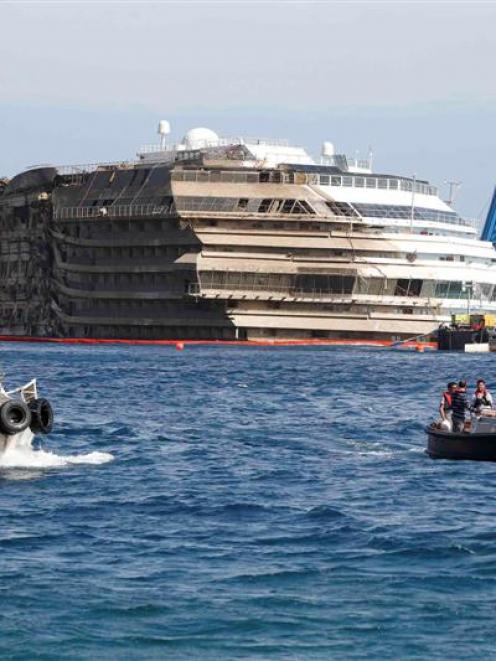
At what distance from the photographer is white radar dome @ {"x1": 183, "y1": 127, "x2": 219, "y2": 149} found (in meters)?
196

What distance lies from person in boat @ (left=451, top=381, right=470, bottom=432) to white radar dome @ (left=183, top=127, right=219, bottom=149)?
489ft

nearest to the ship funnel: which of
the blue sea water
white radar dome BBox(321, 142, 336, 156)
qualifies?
white radar dome BBox(321, 142, 336, 156)

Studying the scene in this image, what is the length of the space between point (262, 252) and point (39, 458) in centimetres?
11963

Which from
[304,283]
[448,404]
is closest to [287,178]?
[304,283]

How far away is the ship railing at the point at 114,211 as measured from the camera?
16950cm

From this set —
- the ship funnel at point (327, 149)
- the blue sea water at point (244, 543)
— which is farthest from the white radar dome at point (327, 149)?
the blue sea water at point (244, 543)

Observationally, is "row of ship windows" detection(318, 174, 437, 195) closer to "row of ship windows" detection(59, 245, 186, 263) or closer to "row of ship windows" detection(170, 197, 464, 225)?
"row of ship windows" detection(170, 197, 464, 225)

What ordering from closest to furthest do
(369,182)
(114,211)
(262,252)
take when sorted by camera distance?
(262,252) → (114,211) → (369,182)

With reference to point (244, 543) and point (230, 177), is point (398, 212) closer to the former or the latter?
point (230, 177)

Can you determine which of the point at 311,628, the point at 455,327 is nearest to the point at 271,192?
the point at 455,327

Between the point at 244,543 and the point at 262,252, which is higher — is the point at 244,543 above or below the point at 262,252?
below

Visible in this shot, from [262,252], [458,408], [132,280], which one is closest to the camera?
[458,408]

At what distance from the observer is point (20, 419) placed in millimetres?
44562

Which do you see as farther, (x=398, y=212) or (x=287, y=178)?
(x=398, y=212)
